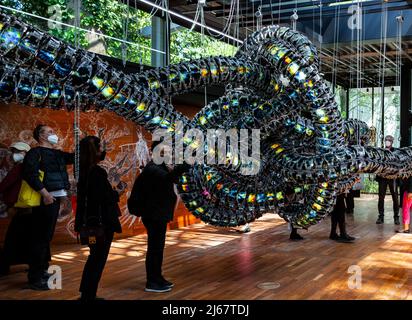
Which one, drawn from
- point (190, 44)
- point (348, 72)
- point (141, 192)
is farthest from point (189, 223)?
point (348, 72)

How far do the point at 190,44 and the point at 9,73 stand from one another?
5.94 metres

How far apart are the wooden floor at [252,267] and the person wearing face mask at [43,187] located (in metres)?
0.23

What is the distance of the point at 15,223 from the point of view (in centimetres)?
502

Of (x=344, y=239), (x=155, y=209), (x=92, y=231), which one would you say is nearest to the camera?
(x=92, y=231)

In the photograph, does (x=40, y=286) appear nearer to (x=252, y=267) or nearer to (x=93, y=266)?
(x=93, y=266)

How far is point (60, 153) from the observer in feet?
14.5

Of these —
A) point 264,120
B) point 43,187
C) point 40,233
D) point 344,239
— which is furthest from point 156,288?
point 344,239

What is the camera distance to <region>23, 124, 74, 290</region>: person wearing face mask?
426 centimetres

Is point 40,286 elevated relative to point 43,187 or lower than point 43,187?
lower

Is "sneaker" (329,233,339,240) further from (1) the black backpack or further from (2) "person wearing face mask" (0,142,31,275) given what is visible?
(2) "person wearing face mask" (0,142,31,275)

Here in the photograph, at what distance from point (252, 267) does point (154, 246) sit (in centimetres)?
148

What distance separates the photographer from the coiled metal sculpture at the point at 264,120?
2.87m

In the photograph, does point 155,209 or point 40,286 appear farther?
point 40,286

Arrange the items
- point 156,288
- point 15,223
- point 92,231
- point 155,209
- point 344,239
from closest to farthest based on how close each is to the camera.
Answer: point 92,231
point 155,209
point 156,288
point 15,223
point 344,239
